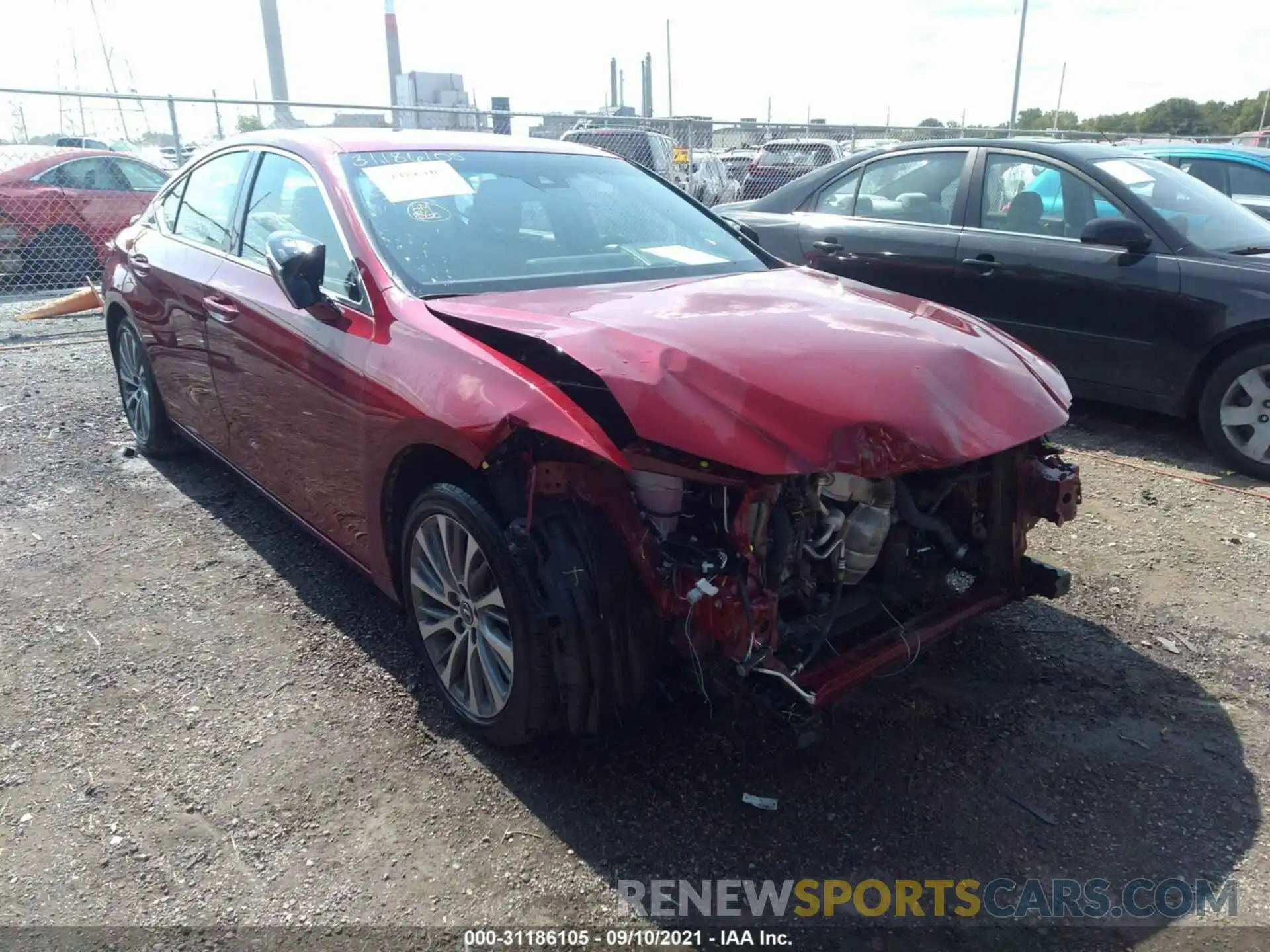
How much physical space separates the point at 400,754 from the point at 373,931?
662 mm

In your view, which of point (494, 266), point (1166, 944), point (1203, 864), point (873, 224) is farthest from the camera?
point (873, 224)

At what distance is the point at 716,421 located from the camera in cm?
228

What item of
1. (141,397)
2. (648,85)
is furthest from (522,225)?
(648,85)

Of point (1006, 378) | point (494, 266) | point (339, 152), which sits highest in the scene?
point (339, 152)

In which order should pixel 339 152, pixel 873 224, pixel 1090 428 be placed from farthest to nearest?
pixel 873 224 → pixel 1090 428 → pixel 339 152

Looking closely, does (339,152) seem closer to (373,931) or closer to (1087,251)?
(373,931)

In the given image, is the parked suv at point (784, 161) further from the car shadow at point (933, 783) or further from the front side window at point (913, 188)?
the car shadow at point (933, 783)

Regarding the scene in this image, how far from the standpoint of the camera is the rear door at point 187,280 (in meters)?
4.14

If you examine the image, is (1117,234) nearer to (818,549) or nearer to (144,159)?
(818,549)

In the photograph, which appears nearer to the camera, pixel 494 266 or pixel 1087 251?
pixel 494 266

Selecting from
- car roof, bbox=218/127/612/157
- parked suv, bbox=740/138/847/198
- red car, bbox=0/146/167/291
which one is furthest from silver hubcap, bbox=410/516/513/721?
parked suv, bbox=740/138/847/198

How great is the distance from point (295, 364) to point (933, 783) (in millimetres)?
2497

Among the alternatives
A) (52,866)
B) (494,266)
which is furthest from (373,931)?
(494,266)

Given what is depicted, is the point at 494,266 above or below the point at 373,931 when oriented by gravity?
above
